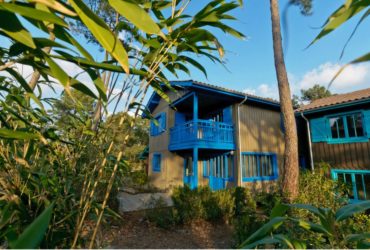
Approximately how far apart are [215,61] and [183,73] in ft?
0.81

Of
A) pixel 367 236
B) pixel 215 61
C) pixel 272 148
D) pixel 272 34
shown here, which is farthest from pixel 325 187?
pixel 215 61

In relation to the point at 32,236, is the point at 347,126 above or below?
above

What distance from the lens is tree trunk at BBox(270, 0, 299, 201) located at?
258 inches

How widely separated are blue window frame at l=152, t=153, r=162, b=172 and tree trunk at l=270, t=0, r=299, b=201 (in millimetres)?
8120

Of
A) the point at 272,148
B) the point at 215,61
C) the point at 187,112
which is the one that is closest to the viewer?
the point at 215,61

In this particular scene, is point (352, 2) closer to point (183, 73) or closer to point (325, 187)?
point (183, 73)

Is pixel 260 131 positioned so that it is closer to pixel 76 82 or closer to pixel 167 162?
pixel 167 162

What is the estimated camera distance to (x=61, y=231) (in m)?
0.97

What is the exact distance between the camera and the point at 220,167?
10.8m

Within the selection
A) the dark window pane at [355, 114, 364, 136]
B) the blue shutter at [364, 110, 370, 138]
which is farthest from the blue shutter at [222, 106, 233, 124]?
the blue shutter at [364, 110, 370, 138]

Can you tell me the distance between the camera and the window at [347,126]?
823 cm

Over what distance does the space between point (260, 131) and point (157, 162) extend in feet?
22.9

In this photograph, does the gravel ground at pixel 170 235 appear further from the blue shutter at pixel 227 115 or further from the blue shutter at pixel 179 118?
the blue shutter at pixel 179 118

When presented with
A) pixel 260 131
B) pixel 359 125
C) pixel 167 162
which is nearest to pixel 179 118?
pixel 167 162
